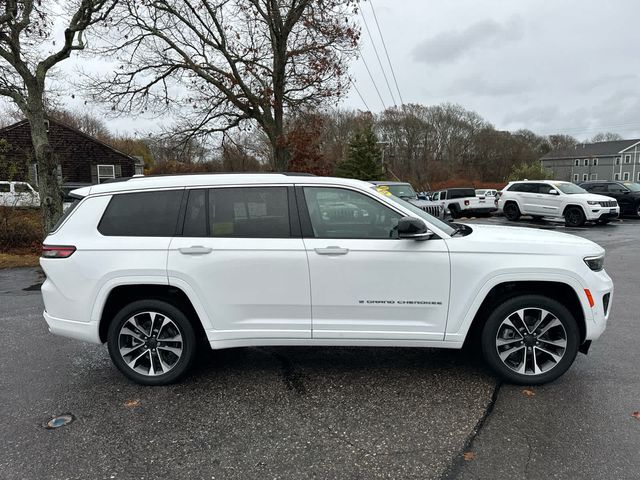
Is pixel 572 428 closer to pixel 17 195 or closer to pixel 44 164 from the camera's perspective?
pixel 44 164

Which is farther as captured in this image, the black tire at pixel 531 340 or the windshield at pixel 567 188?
the windshield at pixel 567 188

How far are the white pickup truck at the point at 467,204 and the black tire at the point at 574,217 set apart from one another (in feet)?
14.7

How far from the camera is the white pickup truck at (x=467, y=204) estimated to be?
21.4m

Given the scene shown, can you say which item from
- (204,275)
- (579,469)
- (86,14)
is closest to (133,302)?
(204,275)

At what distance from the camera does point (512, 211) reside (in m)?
19.6

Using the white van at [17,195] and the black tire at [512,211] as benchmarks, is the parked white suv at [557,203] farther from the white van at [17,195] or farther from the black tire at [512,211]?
the white van at [17,195]

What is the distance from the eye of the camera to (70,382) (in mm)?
3723

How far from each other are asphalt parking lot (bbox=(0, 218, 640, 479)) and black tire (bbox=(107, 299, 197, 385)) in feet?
0.38

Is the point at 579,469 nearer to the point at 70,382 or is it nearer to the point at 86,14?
the point at 70,382

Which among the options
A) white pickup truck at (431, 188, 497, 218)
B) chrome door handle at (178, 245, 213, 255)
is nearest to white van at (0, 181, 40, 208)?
chrome door handle at (178, 245, 213, 255)

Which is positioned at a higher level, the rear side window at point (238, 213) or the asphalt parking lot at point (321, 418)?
the rear side window at point (238, 213)

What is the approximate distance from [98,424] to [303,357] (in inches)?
73.1

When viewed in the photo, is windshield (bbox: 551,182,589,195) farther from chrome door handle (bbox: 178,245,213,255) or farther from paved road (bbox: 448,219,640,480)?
chrome door handle (bbox: 178,245,213,255)

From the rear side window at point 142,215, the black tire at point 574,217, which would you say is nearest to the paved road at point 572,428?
the rear side window at point 142,215
